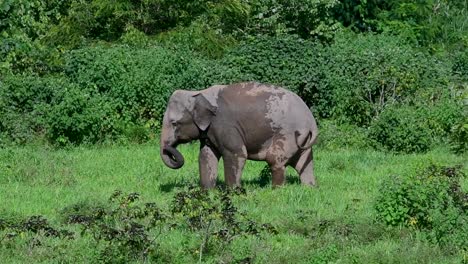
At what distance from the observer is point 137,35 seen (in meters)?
23.2

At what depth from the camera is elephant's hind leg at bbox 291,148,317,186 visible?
50.8ft

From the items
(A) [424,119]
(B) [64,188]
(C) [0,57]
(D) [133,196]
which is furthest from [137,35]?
(D) [133,196]

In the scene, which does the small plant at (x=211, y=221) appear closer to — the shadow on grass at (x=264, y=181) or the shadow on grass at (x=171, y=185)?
the shadow on grass at (x=171, y=185)

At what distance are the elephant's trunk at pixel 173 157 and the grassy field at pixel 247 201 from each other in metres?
0.34

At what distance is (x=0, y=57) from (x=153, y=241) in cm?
1127

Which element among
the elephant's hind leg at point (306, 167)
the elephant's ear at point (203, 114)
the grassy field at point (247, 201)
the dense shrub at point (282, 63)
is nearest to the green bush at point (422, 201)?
the grassy field at point (247, 201)

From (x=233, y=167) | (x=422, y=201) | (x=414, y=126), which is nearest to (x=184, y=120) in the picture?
(x=233, y=167)

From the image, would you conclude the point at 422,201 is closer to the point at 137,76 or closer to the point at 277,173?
the point at 277,173

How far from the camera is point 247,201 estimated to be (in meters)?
14.4

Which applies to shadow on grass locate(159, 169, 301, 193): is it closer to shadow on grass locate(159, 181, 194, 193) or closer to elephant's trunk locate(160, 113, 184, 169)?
shadow on grass locate(159, 181, 194, 193)

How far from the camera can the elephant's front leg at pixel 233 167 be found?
49.6 ft

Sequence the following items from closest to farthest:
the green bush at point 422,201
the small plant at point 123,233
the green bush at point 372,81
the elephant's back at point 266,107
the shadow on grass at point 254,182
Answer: the small plant at point 123,233 < the green bush at point 422,201 < the elephant's back at point 266,107 < the shadow on grass at point 254,182 < the green bush at point 372,81

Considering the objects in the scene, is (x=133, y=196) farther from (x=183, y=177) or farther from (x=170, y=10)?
(x=170, y=10)

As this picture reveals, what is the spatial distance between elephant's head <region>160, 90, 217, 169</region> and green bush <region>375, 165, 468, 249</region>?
2938mm
